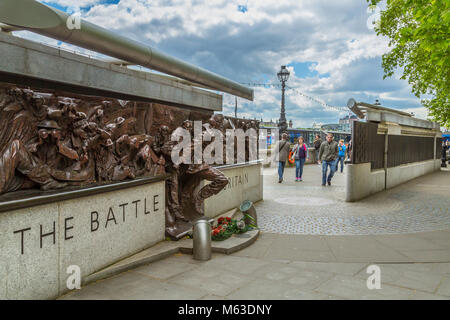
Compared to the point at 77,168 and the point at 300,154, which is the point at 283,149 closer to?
the point at 300,154

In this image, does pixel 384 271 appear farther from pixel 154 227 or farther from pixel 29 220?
pixel 29 220

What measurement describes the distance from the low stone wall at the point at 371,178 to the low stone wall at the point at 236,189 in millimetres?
2758

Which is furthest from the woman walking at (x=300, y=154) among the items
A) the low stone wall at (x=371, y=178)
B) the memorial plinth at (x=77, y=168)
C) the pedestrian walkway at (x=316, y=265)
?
the memorial plinth at (x=77, y=168)

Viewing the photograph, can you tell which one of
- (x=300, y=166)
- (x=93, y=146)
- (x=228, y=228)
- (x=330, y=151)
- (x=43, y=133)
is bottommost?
(x=228, y=228)

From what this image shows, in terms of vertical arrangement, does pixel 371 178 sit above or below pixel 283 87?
below

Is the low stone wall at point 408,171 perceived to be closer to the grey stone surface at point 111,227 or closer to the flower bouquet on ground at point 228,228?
the flower bouquet on ground at point 228,228

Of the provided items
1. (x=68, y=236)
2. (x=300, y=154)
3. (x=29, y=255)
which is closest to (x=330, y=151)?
(x=300, y=154)

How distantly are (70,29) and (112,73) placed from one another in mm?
1505

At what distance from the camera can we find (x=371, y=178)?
12.2 meters

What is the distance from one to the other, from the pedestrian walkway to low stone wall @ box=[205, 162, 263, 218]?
91 cm

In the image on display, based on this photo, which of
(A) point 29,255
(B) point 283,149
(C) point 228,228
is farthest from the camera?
(B) point 283,149

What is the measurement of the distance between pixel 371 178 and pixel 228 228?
7.55m

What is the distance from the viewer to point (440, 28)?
27.1 feet

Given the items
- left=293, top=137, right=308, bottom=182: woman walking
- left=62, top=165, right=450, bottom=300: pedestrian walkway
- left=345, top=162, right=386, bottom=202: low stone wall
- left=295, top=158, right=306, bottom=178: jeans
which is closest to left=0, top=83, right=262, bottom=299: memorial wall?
left=62, top=165, right=450, bottom=300: pedestrian walkway
